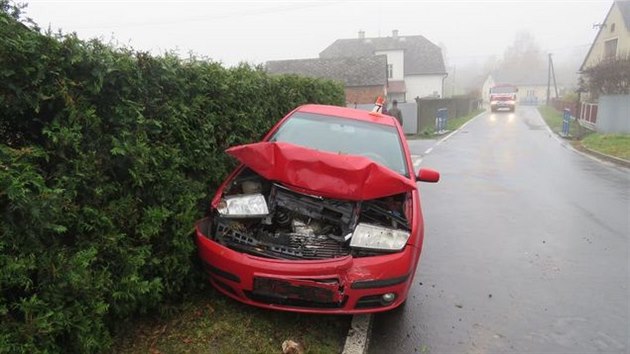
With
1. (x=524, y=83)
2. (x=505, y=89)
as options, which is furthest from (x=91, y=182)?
(x=524, y=83)

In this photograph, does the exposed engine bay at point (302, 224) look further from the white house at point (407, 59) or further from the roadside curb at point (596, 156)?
the white house at point (407, 59)

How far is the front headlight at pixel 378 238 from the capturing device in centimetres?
382

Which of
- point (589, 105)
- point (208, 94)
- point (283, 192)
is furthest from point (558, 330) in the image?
point (589, 105)

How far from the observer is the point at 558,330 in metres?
4.14

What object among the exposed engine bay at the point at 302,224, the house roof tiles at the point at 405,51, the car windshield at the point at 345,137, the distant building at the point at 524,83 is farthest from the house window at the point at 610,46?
the distant building at the point at 524,83

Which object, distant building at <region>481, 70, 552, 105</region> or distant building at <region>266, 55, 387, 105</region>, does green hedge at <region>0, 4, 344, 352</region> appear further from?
distant building at <region>481, 70, 552, 105</region>

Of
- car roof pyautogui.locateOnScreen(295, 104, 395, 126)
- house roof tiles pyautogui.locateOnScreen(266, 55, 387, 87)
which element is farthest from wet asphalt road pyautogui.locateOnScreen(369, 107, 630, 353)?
house roof tiles pyautogui.locateOnScreen(266, 55, 387, 87)

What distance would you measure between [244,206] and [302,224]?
1.71 feet

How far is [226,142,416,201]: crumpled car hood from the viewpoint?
3992 millimetres

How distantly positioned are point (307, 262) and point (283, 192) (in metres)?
0.92

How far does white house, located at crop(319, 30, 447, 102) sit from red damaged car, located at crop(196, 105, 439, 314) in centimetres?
5558

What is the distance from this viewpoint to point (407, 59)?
62938 mm

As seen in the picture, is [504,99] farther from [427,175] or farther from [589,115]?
[427,175]

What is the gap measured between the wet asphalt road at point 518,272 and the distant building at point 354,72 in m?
29.3
